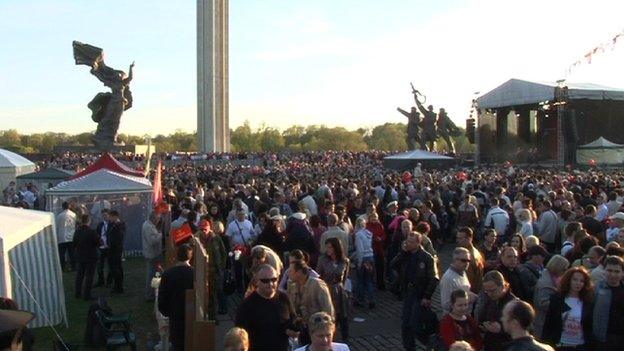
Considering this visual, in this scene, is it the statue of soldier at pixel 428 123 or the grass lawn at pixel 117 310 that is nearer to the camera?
the grass lawn at pixel 117 310

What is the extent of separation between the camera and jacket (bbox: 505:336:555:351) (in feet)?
13.6

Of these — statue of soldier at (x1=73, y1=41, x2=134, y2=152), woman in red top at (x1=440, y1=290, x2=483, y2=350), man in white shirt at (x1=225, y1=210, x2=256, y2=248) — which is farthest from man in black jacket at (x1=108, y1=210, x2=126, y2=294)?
statue of soldier at (x1=73, y1=41, x2=134, y2=152)

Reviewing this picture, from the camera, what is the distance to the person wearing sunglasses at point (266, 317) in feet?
17.5

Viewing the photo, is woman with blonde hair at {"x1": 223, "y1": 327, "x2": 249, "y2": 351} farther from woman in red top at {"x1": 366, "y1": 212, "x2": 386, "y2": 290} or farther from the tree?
the tree

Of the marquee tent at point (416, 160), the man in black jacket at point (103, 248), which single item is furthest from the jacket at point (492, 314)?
the marquee tent at point (416, 160)

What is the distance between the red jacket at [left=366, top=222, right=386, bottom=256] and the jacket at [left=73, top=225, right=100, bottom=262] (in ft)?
14.0

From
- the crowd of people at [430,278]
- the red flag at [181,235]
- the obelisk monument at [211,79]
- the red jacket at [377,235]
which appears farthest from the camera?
the obelisk monument at [211,79]

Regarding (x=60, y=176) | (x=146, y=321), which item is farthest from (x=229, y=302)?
(x=60, y=176)

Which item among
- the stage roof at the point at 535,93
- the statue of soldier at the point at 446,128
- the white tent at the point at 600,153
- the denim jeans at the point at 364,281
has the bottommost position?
the denim jeans at the point at 364,281

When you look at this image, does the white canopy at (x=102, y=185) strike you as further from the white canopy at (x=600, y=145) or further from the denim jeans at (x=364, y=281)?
the white canopy at (x=600, y=145)

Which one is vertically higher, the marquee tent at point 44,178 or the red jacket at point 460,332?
the marquee tent at point 44,178

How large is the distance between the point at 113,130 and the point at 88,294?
1063 inches

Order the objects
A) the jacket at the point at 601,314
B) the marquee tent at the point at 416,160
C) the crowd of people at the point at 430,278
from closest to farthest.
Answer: the crowd of people at the point at 430,278
the jacket at the point at 601,314
the marquee tent at the point at 416,160

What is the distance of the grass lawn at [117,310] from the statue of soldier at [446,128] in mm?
30989
